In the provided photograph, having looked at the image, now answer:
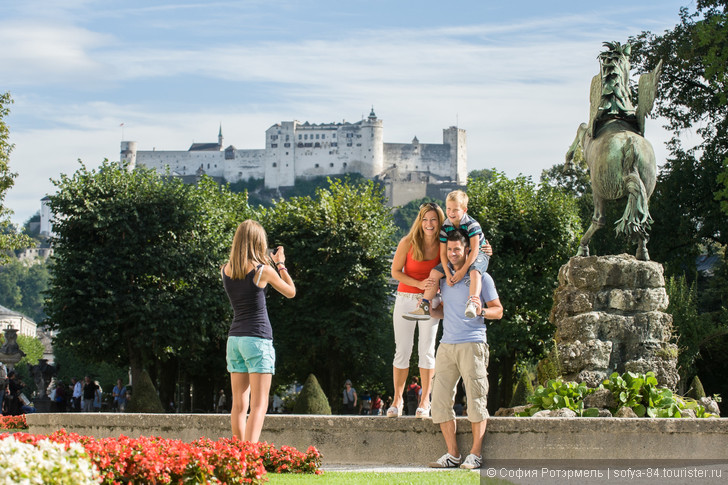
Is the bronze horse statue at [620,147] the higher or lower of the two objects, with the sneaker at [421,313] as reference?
higher

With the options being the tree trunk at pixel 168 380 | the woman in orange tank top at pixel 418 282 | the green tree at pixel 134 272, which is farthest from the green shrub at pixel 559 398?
the tree trunk at pixel 168 380

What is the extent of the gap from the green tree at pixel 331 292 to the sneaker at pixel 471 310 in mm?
25165

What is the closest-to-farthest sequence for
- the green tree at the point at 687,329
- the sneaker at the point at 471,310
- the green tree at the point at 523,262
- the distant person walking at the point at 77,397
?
the sneaker at the point at 471,310
the green tree at the point at 687,329
the green tree at the point at 523,262
the distant person walking at the point at 77,397

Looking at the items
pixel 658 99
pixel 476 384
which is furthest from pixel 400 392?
pixel 658 99

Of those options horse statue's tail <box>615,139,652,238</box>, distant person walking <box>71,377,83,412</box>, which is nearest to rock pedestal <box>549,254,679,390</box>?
horse statue's tail <box>615,139,652,238</box>

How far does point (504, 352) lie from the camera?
32844mm

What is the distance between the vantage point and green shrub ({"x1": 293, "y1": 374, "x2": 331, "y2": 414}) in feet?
73.3

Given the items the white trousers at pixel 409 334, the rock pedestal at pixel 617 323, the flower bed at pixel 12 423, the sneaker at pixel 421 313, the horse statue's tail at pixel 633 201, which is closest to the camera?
the sneaker at pixel 421 313

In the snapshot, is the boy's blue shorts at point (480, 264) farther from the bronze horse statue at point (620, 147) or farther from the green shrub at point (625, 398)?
the bronze horse statue at point (620, 147)

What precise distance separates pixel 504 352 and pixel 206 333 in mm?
10228

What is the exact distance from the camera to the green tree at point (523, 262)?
107 feet

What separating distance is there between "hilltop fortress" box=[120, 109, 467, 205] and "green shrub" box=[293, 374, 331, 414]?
160336 millimetres

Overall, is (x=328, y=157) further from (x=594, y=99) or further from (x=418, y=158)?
(x=594, y=99)

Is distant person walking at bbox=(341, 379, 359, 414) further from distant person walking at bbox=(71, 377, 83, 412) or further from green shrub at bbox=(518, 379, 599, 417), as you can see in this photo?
green shrub at bbox=(518, 379, 599, 417)
